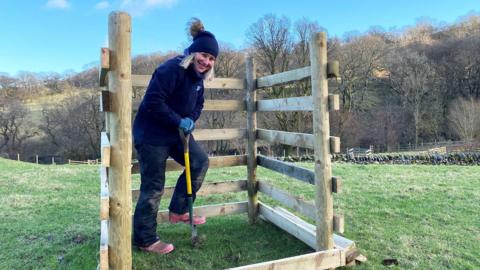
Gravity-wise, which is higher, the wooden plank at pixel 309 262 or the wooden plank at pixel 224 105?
the wooden plank at pixel 224 105

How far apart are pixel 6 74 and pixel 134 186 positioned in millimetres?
47271

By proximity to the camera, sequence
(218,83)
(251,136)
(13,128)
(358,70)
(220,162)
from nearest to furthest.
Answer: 1. (218,83)
2. (220,162)
3. (251,136)
4. (13,128)
5. (358,70)

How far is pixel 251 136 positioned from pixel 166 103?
5.25 ft

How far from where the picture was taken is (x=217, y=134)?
502 centimetres

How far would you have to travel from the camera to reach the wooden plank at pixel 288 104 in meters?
3.90

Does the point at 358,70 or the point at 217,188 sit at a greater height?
the point at 358,70

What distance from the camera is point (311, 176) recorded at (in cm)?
393

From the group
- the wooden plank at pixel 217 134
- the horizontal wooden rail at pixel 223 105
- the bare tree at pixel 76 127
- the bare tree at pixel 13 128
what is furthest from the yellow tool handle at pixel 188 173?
the bare tree at pixel 13 128

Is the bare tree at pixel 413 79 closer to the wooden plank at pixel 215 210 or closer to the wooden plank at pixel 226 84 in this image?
the wooden plank at pixel 215 210

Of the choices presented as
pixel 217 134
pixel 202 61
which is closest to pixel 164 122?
pixel 202 61

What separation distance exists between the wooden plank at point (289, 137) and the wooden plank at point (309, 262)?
103 cm

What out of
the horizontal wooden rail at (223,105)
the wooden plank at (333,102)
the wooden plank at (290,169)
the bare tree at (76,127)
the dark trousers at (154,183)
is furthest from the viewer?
the bare tree at (76,127)

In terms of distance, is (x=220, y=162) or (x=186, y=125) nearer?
(x=186, y=125)

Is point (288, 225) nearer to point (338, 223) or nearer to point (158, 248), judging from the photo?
point (338, 223)
